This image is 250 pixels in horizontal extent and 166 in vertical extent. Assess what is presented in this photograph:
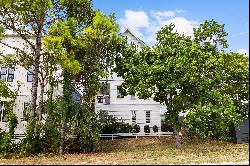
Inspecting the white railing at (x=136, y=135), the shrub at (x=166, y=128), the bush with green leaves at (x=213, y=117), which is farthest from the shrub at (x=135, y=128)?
the bush with green leaves at (x=213, y=117)

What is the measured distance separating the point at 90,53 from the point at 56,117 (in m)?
4.83

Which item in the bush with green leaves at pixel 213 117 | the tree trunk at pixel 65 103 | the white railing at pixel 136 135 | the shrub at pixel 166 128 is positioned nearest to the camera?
the bush with green leaves at pixel 213 117

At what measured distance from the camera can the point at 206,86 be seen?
27203 millimetres

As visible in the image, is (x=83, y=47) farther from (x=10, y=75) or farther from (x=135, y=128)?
(x=135, y=128)

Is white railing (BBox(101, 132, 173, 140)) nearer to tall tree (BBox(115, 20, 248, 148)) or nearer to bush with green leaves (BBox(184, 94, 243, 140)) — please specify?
tall tree (BBox(115, 20, 248, 148))

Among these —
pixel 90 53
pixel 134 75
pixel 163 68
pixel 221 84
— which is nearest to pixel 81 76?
pixel 90 53

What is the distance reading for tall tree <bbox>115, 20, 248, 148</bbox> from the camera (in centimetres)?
2670

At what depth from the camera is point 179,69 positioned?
2642cm

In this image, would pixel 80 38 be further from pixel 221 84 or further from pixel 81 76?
pixel 221 84

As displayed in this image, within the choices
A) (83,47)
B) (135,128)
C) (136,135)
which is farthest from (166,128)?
(83,47)

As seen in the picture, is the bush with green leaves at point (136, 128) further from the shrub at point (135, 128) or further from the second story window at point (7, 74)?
the second story window at point (7, 74)

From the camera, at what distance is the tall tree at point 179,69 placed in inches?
1051

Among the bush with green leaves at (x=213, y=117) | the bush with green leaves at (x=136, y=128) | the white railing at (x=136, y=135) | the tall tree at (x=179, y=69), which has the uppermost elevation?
the tall tree at (x=179, y=69)

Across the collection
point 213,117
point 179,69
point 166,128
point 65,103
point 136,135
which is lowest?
point 136,135
